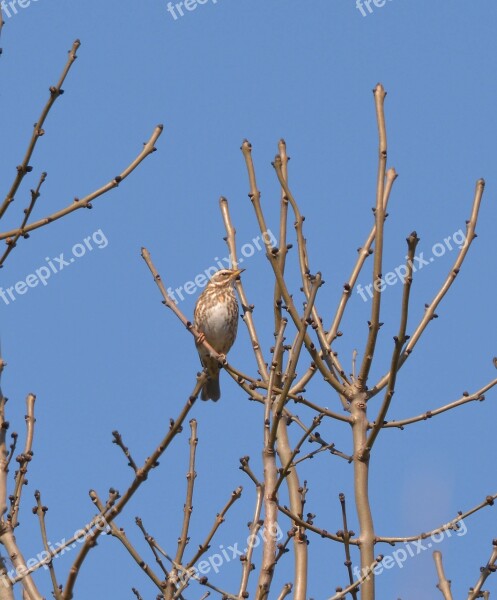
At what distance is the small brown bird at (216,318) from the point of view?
1001cm

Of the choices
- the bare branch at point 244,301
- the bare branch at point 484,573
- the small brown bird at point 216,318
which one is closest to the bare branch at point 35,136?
the bare branch at point 244,301

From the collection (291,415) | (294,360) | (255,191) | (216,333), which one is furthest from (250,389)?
(216,333)

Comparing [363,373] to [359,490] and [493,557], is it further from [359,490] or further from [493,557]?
[493,557]

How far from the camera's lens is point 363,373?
520 centimetres

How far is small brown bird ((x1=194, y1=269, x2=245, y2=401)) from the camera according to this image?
10008mm

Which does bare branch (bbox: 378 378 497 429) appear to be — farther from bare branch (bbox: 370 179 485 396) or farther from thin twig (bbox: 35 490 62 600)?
thin twig (bbox: 35 490 62 600)

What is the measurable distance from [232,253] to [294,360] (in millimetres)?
2216

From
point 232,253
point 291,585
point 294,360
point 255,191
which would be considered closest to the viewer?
point 294,360

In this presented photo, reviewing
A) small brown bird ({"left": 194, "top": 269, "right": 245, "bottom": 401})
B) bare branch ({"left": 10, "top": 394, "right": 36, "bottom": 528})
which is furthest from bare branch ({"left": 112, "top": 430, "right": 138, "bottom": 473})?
small brown bird ({"left": 194, "top": 269, "right": 245, "bottom": 401})

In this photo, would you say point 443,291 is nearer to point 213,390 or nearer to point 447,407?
point 447,407

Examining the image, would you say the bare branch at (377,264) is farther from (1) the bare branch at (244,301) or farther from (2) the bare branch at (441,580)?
(2) the bare branch at (441,580)

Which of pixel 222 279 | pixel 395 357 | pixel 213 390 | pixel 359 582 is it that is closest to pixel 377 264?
pixel 395 357

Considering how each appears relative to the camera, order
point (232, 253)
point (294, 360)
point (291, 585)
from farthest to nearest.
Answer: point (232, 253) → point (291, 585) → point (294, 360)

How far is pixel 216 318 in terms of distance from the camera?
9992mm
